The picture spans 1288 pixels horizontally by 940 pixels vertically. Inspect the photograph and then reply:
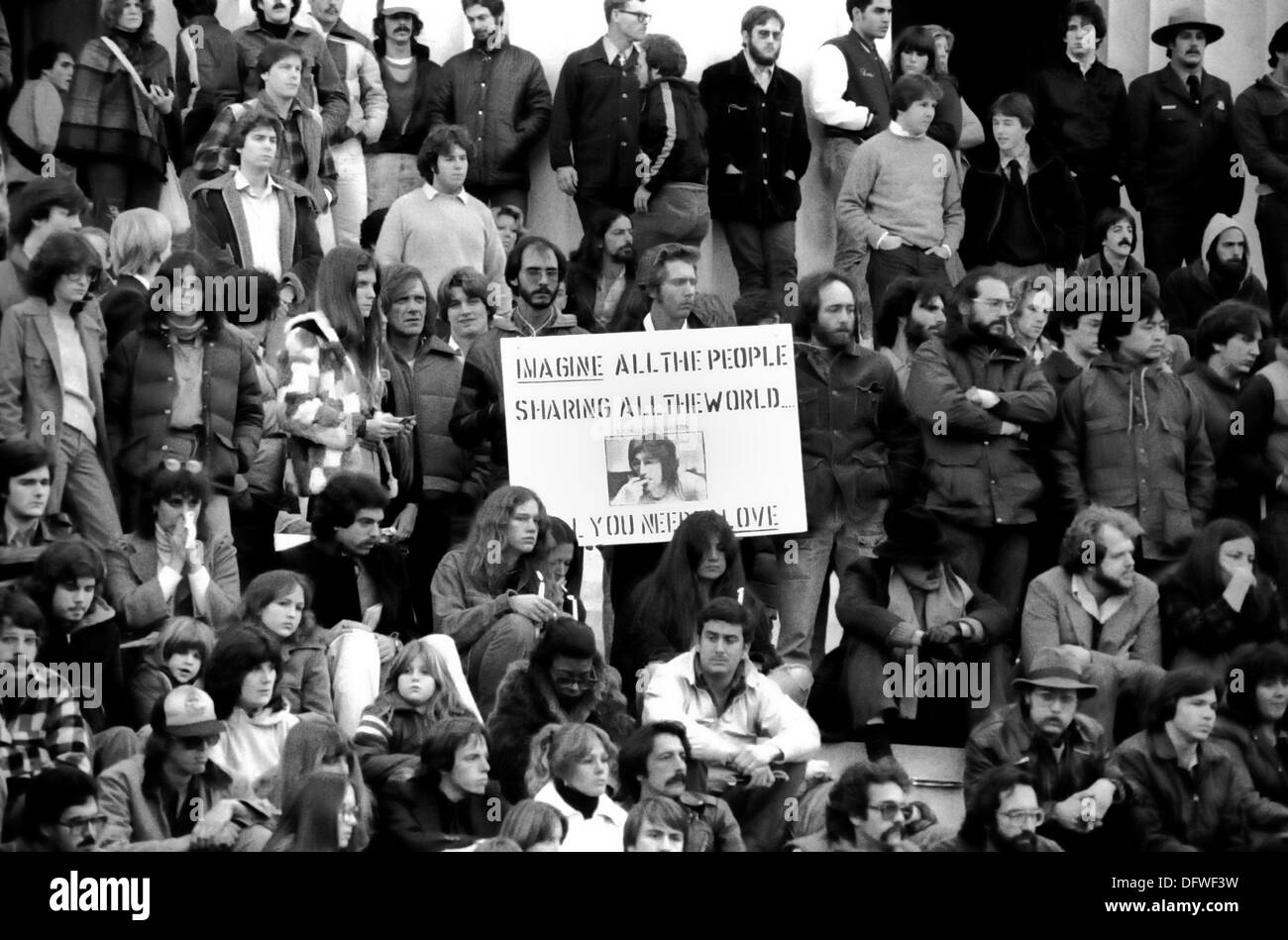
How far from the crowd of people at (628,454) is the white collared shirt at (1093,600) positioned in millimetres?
34

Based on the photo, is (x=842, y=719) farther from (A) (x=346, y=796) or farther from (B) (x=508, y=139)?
(B) (x=508, y=139)

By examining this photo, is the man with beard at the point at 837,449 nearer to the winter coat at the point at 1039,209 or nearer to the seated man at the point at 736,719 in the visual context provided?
the seated man at the point at 736,719

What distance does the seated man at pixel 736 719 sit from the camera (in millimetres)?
14672

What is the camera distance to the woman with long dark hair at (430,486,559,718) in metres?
15.0

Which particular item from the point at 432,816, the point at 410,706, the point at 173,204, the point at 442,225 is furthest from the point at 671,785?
the point at 173,204

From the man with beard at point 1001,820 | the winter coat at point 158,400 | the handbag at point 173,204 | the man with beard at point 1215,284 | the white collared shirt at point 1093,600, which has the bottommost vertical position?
the man with beard at point 1001,820

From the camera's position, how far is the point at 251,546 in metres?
16.2

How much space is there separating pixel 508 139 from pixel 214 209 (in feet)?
6.87

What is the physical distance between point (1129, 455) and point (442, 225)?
12.1 ft

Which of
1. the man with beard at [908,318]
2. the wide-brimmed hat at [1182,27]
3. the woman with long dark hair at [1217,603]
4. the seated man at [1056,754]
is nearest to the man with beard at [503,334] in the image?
the man with beard at [908,318]

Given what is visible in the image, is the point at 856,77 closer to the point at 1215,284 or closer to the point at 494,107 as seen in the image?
the point at 494,107

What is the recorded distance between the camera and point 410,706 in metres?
14.5
